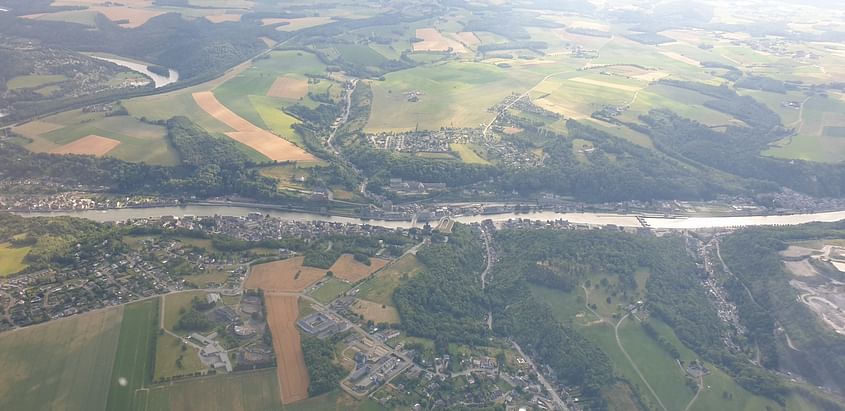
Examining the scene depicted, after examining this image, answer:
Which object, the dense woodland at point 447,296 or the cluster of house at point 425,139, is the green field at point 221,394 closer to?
the dense woodland at point 447,296

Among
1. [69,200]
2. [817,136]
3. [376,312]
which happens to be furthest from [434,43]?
[376,312]

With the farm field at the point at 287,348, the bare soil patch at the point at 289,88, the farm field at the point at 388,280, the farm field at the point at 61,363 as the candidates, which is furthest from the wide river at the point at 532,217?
the bare soil patch at the point at 289,88

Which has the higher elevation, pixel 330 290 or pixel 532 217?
pixel 330 290

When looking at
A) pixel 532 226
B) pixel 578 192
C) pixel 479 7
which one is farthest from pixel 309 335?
pixel 479 7

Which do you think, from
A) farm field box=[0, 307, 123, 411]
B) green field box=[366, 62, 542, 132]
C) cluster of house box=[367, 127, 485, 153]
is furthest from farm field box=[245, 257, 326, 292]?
green field box=[366, 62, 542, 132]

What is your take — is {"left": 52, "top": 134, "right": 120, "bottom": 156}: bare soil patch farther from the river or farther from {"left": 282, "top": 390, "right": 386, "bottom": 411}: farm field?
{"left": 282, "top": 390, "right": 386, "bottom": 411}: farm field

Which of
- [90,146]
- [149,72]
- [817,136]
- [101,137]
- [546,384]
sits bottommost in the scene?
[546,384]

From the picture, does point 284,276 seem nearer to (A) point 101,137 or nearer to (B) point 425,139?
(B) point 425,139
